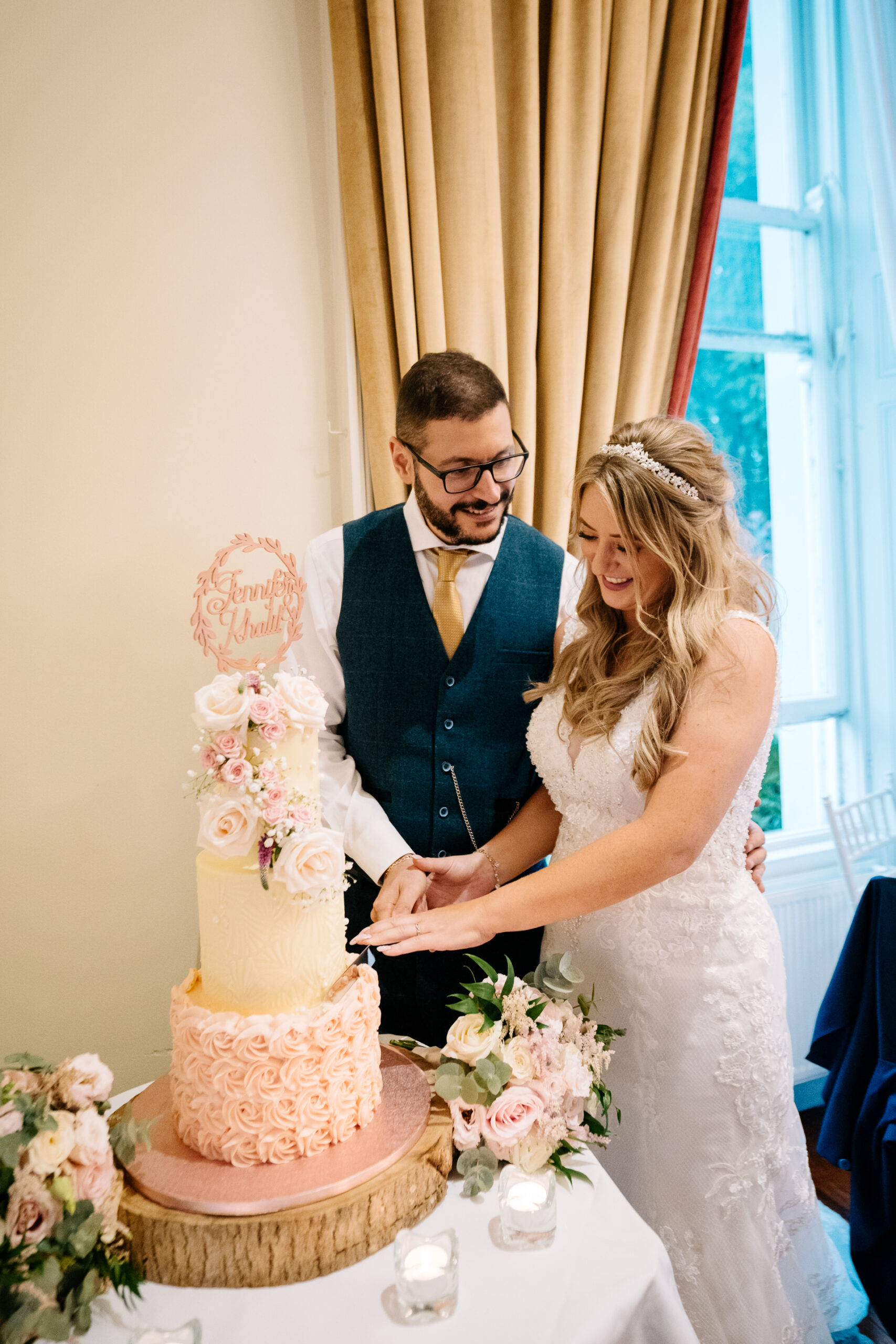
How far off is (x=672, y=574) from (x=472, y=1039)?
3.14 ft

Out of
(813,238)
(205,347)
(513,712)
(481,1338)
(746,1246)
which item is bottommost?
(746,1246)

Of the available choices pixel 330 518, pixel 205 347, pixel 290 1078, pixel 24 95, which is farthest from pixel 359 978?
pixel 24 95

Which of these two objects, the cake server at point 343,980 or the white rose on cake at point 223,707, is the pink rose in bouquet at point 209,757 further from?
the cake server at point 343,980

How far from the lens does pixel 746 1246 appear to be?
1.51 metres

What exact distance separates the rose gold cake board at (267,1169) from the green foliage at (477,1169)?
79 mm

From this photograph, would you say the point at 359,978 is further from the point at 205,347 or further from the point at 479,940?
the point at 205,347

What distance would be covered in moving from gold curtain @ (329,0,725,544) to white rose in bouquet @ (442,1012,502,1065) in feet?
4.43

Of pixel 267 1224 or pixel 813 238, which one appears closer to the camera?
pixel 267 1224

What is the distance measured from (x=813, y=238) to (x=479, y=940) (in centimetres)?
354

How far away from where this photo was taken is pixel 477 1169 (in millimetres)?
1207

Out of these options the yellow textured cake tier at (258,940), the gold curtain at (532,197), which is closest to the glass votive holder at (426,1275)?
the yellow textured cake tier at (258,940)

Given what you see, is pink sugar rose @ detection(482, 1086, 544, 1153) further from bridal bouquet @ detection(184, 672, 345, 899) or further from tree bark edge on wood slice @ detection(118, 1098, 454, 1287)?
bridal bouquet @ detection(184, 672, 345, 899)

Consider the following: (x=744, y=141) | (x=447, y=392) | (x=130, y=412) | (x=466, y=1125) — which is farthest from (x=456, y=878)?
(x=744, y=141)

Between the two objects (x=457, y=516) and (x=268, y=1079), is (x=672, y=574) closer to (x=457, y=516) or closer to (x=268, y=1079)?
(x=457, y=516)
